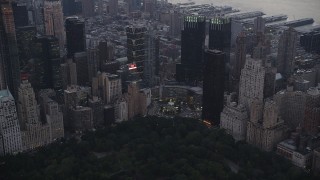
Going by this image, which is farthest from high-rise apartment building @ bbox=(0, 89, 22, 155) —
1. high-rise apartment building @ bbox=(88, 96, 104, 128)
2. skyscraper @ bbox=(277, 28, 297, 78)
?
skyscraper @ bbox=(277, 28, 297, 78)

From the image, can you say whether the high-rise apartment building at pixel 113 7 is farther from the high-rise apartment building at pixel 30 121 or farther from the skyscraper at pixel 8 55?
the high-rise apartment building at pixel 30 121

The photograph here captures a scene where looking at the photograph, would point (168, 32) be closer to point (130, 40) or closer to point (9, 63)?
point (130, 40)

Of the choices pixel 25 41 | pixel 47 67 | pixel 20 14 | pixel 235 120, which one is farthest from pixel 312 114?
pixel 20 14

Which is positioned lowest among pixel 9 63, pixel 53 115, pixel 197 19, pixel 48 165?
pixel 48 165

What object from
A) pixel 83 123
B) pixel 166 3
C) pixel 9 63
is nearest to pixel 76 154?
pixel 83 123

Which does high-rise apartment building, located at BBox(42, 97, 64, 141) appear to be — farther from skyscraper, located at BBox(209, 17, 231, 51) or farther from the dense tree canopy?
skyscraper, located at BBox(209, 17, 231, 51)

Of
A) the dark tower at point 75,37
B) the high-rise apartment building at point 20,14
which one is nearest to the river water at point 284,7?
the dark tower at point 75,37
